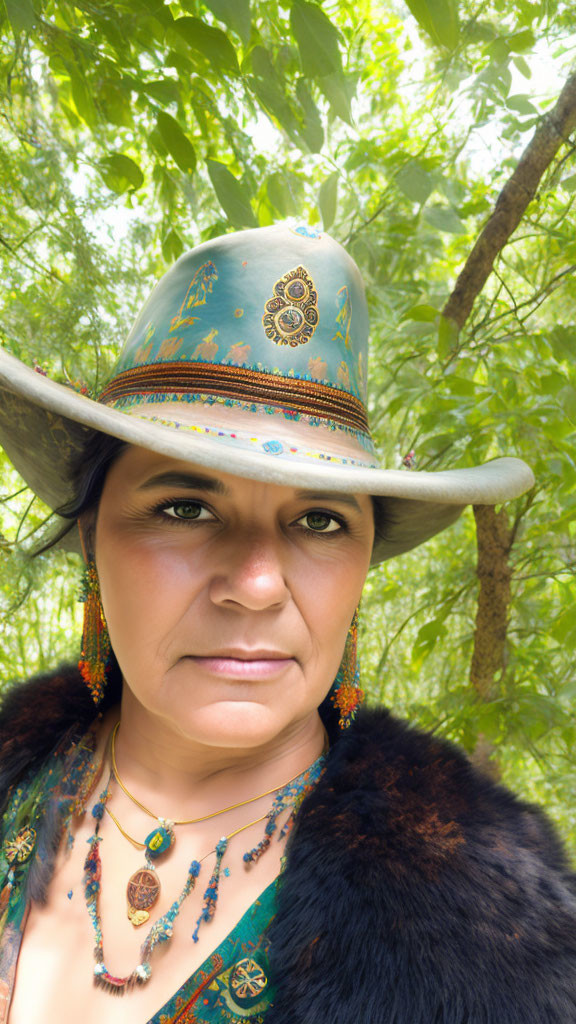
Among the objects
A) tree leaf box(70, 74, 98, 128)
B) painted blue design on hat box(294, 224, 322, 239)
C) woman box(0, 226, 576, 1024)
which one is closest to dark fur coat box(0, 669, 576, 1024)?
woman box(0, 226, 576, 1024)

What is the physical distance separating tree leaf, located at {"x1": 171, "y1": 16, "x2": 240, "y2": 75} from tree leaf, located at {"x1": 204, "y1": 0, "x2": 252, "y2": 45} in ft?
0.78

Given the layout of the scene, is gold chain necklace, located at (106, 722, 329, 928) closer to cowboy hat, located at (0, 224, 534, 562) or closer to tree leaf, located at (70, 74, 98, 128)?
cowboy hat, located at (0, 224, 534, 562)

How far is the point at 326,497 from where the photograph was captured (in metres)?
1.01

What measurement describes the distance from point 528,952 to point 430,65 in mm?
2382

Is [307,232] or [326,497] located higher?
[307,232]

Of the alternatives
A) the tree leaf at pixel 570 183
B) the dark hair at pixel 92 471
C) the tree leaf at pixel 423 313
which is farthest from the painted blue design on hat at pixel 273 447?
the tree leaf at pixel 570 183

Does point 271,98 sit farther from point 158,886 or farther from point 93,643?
point 158,886

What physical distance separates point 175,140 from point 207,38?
0.87ft

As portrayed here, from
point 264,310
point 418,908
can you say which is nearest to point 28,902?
point 418,908

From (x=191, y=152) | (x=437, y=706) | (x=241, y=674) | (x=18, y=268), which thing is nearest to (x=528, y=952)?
(x=241, y=674)

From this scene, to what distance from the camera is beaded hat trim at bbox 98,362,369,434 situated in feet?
3.30

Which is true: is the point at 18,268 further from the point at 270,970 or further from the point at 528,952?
the point at 528,952

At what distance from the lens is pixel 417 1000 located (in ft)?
2.75

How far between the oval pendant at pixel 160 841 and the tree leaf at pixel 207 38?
1.26 meters
